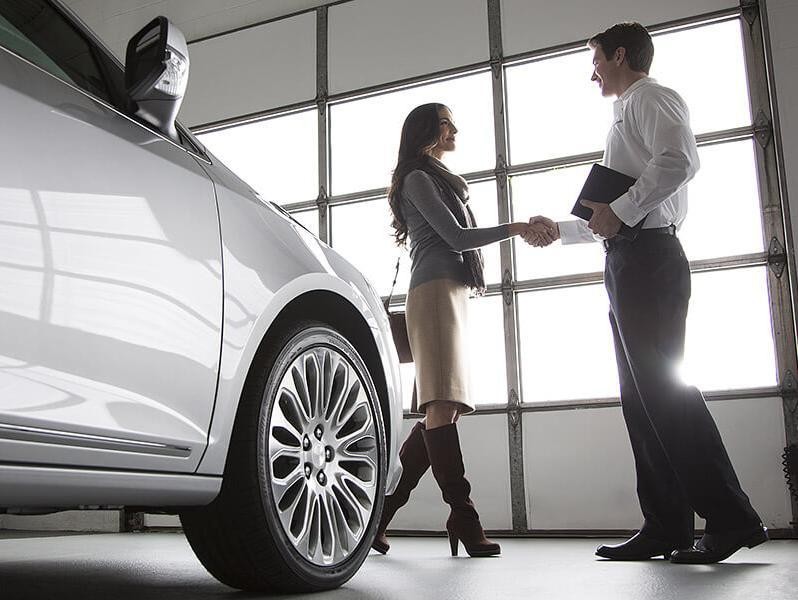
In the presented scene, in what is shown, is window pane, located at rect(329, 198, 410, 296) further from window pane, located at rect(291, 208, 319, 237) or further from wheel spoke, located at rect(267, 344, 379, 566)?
wheel spoke, located at rect(267, 344, 379, 566)

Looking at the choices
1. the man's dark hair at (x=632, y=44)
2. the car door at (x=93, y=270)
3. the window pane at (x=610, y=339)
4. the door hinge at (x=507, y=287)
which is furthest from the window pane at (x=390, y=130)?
the car door at (x=93, y=270)

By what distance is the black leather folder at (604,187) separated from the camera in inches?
110

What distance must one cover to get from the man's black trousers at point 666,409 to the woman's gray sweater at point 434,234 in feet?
1.68

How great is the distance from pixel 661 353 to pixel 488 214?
250cm

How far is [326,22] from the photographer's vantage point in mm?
5641

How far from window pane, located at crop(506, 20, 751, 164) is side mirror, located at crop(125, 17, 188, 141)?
3.46 m

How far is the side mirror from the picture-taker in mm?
1633

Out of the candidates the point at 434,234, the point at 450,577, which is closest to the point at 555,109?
the point at 434,234

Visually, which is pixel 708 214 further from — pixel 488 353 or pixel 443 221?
pixel 443 221

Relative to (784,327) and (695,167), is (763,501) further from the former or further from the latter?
(695,167)

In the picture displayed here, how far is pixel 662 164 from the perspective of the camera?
2668 millimetres

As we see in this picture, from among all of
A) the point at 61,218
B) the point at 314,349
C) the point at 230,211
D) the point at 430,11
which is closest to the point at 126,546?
the point at 314,349

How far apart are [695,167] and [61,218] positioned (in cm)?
199

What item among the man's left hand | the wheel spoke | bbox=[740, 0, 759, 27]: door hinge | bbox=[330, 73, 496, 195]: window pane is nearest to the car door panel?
the wheel spoke
